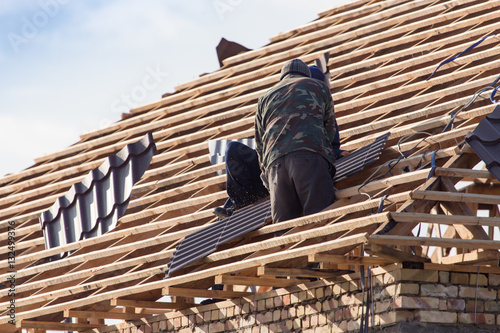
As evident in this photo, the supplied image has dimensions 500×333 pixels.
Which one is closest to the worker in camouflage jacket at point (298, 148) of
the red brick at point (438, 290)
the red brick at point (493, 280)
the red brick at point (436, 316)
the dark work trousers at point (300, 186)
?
the dark work trousers at point (300, 186)

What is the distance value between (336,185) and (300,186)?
0.47 metres

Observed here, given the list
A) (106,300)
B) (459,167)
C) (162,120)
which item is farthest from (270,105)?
(162,120)

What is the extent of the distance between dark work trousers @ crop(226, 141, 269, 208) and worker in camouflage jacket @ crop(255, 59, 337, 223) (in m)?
0.50

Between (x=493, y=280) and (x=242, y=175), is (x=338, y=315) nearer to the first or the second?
(x=493, y=280)

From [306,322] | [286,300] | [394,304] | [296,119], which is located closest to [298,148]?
[296,119]

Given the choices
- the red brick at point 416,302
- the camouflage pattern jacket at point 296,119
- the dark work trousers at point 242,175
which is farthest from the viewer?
the dark work trousers at point 242,175

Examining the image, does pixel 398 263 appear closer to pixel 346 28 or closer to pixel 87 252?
pixel 87 252

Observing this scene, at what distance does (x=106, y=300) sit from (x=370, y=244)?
2.64 meters

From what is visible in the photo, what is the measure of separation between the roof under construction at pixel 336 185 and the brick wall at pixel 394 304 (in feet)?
0.40

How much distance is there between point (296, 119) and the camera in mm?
5953

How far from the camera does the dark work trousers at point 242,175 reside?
6.66 meters

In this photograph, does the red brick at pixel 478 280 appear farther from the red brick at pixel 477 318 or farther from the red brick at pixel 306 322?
the red brick at pixel 306 322

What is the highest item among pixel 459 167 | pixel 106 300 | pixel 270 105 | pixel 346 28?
pixel 346 28

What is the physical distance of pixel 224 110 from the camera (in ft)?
31.6
